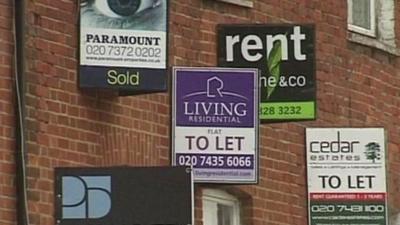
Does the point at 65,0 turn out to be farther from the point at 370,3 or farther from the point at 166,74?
the point at 370,3

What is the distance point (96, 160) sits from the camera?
1477 cm

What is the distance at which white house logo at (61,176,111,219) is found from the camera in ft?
43.9

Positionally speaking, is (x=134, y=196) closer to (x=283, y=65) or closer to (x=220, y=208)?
(x=283, y=65)

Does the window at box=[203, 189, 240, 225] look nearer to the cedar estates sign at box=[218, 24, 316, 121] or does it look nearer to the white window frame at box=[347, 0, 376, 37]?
the cedar estates sign at box=[218, 24, 316, 121]

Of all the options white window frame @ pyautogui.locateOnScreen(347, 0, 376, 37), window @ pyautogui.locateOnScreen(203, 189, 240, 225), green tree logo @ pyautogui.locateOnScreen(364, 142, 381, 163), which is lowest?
window @ pyautogui.locateOnScreen(203, 189, 240, 225)

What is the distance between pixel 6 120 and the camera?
45.5 ft

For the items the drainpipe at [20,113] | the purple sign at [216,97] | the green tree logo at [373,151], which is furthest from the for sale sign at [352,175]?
the drainpipe at [20,113]

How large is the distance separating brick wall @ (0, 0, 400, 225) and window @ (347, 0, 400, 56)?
112 millimetres

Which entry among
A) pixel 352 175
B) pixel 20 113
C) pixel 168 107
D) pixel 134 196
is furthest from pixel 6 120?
pixel 352 175

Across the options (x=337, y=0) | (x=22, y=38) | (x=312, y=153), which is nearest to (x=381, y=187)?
(x=312, y=153)

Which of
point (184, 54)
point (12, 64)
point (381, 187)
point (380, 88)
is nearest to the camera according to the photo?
point (12, 64)

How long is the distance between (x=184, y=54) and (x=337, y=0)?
3.20 metres

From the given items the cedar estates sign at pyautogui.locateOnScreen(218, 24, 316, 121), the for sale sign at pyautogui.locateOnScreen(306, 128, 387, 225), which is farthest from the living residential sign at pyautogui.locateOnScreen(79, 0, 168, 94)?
the for sale sign at pyautogui.locateOnScreen(306, 128, 387, 225)

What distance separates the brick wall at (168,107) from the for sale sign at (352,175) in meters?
0.16
